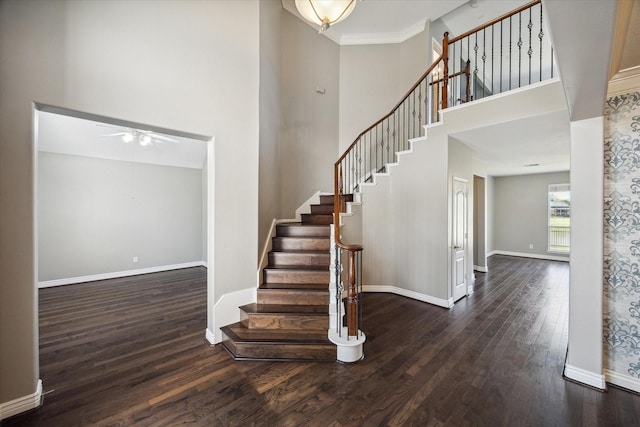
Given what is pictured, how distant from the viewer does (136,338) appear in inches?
114

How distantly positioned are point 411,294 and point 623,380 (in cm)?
230

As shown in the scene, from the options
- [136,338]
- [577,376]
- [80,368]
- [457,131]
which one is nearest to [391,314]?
[577,376]

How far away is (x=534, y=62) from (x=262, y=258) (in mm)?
8433

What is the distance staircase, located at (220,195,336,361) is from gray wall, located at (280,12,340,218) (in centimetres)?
114

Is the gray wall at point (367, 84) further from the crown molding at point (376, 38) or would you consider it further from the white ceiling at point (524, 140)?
the white ceiling at point (524, 140)

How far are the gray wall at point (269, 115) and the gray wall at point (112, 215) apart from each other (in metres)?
3.66

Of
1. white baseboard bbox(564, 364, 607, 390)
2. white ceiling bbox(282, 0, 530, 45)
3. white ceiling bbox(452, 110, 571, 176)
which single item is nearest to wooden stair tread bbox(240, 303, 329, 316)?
white baseboard bbox(564, 364, 607, 390)

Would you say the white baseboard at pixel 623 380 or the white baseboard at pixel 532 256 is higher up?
the white baseboard at pixel 532 256

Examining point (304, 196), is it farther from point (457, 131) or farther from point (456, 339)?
point (456, 339)

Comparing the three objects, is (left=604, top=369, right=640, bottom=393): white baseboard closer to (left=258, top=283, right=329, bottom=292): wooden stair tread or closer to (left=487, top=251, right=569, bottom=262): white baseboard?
(left=258, top=283, right=329, bottom=292): wooden stair tread

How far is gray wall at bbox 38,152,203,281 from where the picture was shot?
15.7ft

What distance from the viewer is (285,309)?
2.85 meters

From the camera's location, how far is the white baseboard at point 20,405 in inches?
69.7

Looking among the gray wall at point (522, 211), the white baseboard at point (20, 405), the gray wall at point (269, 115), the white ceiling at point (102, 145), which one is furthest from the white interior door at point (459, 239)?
the gray wall at point (522, 211)
